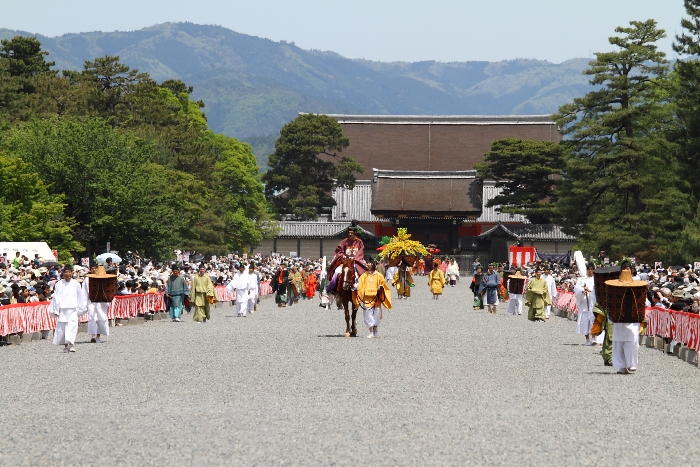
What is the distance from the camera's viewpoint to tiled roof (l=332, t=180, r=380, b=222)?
3071 inches

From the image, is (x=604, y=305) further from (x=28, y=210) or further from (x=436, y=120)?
(x=436, y=120)

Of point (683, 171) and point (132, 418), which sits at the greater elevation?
point (683, 171)

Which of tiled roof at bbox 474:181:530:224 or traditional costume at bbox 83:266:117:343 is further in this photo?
tiled roof at bbox 474:181:530:224

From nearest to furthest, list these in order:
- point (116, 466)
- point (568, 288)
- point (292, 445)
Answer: point (116, 466) < point (292, 445) < point (568, 288)

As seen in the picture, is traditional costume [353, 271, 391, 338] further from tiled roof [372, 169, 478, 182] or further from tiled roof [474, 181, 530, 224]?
tiled roof [372, 169, 478, 182]

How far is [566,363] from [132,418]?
7313 millimetres

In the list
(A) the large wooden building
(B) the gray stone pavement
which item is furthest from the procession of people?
(A) the large wooden building

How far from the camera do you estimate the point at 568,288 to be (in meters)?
30.5

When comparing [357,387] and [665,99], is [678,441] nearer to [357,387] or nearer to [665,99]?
[357,387]

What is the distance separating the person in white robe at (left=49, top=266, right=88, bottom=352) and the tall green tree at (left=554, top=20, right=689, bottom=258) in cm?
2836

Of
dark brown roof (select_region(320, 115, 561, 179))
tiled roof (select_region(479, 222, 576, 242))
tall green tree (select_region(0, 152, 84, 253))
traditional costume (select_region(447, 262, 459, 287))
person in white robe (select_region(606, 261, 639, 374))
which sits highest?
dark brown roof (select_region(320, 115, 561, 179))

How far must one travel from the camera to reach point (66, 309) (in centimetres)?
1691

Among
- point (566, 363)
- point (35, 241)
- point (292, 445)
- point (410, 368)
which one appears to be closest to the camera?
point (292, 445)

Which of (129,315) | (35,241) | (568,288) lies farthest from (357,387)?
(35,241)
